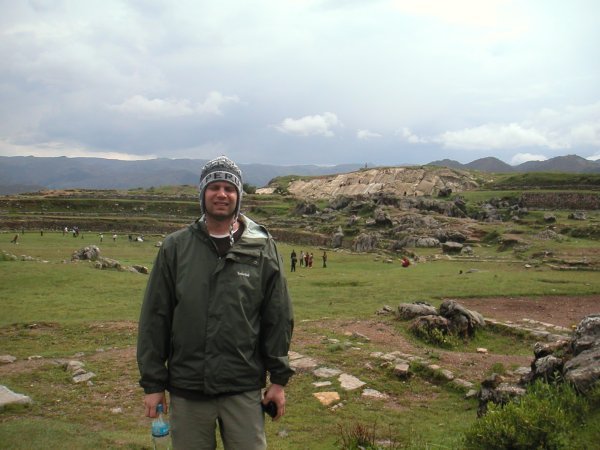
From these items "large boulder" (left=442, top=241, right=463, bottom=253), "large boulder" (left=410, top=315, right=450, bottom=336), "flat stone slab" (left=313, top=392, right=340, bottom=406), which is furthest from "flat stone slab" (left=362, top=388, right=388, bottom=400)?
"large boulder" (left=442, top=241, right=463, bottom=253)

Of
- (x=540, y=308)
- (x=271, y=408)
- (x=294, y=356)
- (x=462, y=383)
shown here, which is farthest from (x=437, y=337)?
(x=271, y=408)

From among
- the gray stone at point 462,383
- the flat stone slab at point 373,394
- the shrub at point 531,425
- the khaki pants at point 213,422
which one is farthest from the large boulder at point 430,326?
the khaki pants at point 213,422

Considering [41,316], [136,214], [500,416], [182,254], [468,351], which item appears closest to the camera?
[182,254]

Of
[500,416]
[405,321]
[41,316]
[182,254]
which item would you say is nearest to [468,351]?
[405,321]

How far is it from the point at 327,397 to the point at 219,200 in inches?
233

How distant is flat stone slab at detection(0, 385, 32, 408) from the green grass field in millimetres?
133

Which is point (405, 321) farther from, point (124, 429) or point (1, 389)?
point (1, 389)

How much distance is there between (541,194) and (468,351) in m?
66.0

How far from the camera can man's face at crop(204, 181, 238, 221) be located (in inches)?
185

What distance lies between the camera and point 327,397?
9164 millimetres

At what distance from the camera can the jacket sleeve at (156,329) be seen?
443 cm

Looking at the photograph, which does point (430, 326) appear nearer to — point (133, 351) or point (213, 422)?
point (133, 351)

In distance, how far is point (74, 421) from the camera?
26.5 feet

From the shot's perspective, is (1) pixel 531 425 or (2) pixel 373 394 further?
(2) pixel 373 394
